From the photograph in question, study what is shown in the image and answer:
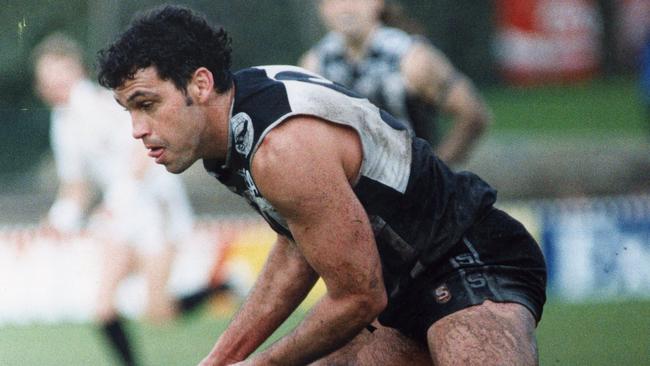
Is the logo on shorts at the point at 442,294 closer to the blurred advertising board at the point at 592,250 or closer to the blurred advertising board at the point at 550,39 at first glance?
the blurred advertising board at the point at 592,250

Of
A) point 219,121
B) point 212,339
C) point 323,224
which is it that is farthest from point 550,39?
point 323,224

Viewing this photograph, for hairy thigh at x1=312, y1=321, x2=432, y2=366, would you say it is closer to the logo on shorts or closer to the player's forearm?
the logo on shorts

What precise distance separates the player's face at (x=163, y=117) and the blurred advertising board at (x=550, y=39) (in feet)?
44.7

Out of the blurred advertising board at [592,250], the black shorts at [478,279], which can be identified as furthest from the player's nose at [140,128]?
the blurred advertising board at [592,250]

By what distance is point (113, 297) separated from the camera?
28.1ft

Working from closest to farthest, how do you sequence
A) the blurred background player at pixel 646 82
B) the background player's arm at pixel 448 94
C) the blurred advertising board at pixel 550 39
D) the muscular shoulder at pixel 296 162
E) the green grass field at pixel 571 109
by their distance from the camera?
the muscular shoulder at pixel 296 162, the background player's arm at pixel 448 94, the blurred background player at pixel 646 82, the green grass field at pixel 571 109, the blurred advertising board at pixel 550 39

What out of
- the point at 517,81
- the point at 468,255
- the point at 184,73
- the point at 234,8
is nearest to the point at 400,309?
the point at 468,255

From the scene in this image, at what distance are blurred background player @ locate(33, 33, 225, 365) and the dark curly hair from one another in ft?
15.6

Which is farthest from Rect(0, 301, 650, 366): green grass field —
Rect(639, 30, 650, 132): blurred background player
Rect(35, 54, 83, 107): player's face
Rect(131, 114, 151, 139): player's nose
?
Rect(639, 30, 650, 132): blurred background player

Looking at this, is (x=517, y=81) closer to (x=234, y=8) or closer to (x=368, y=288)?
(x=234, y=8)

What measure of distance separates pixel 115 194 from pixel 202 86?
538 centimetres

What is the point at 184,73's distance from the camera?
14.2ft

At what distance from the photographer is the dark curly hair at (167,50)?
4.30m

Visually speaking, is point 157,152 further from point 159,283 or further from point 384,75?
point 159,283
